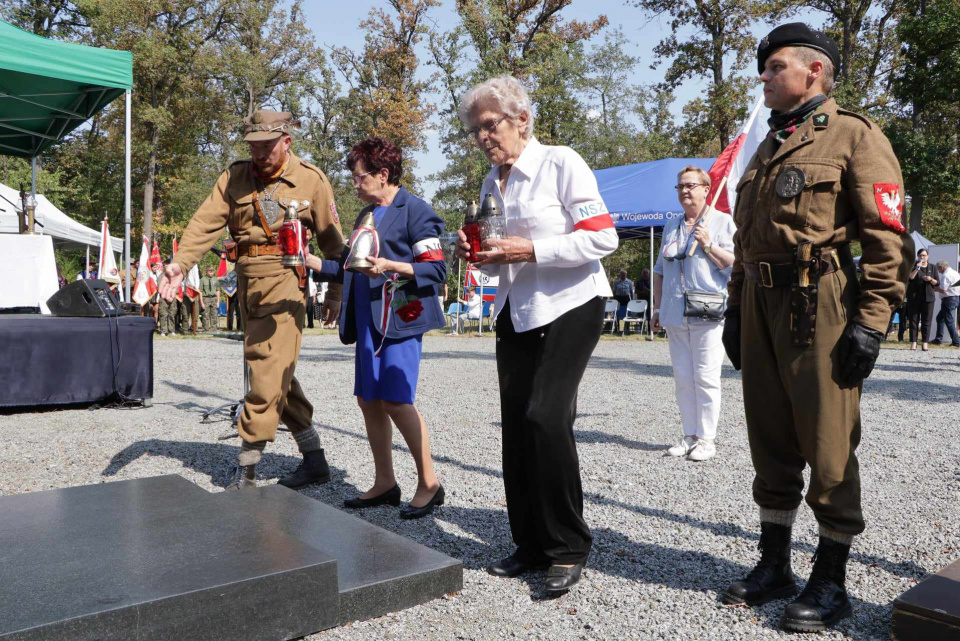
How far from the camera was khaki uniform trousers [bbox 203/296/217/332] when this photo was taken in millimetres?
22422

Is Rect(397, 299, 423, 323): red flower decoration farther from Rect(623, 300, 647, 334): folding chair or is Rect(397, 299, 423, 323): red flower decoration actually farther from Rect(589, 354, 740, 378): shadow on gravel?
Rect(623, 300, 647, 334): folding chair

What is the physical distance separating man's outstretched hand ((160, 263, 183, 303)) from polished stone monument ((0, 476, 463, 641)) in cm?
98

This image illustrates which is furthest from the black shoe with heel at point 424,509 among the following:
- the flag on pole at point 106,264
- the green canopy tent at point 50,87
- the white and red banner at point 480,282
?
Result: the white and red banner at point 480,282

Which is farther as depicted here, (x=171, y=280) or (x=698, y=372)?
(x=698, y=372)

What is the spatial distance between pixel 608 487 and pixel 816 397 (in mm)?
2338

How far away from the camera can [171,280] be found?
13.0 feet

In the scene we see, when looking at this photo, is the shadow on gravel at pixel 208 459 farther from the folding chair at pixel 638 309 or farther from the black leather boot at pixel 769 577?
the folding chair at pixel 638 309

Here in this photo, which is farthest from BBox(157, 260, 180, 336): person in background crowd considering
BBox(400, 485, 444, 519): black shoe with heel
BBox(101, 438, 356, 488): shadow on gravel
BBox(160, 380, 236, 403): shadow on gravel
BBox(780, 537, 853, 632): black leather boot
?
BBox(780, 537, 853, 632): black leather boot

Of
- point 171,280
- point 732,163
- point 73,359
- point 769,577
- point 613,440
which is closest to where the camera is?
point 769,577

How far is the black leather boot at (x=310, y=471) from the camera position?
188 inches

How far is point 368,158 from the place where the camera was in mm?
4160

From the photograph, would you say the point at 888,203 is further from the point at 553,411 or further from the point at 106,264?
the point at 106,264

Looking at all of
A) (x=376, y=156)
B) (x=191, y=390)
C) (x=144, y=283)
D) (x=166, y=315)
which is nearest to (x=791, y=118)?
(x=376, y=156)

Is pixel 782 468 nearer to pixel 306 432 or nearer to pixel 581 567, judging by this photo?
pixel 581 567
